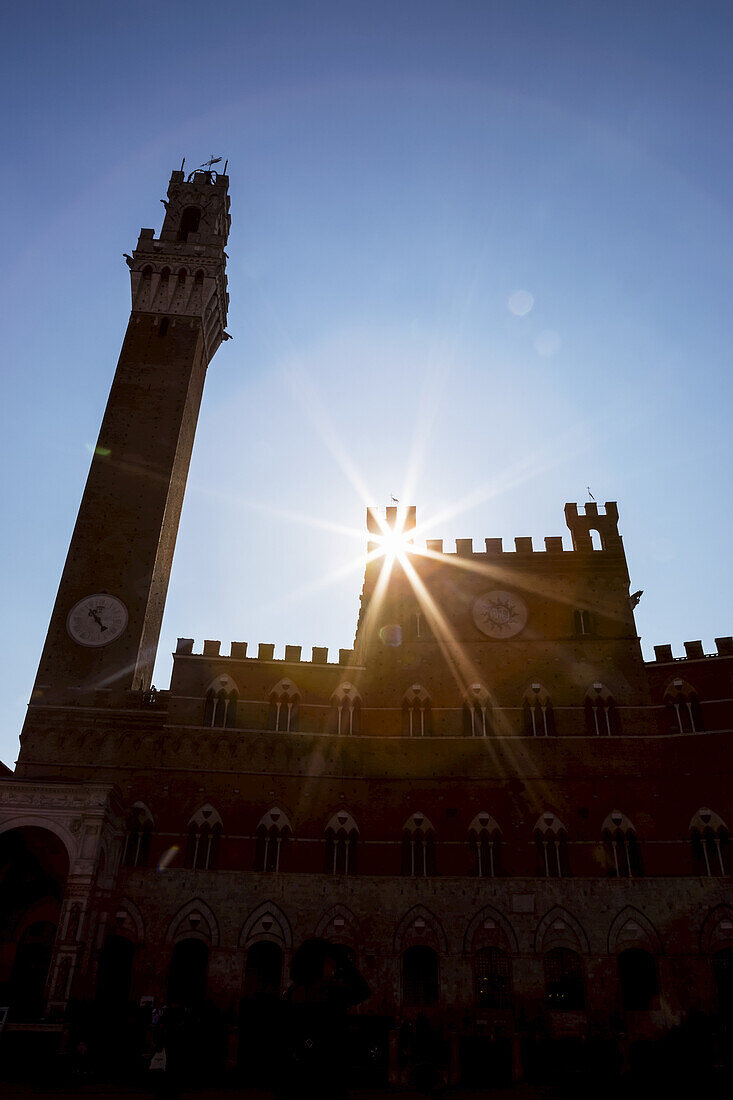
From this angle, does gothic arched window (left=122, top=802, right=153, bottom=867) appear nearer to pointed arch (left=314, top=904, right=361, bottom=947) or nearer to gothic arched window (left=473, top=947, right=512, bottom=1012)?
pointed arch (left=314, top=904, right=361, bottom=947)

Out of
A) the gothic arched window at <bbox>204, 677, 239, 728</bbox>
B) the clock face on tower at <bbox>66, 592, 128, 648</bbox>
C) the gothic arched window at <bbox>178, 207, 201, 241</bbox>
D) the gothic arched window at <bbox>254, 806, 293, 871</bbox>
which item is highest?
the gothic arched window at <bbox>178, 207, 201, 241</bbox>

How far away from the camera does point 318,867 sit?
2728 cm

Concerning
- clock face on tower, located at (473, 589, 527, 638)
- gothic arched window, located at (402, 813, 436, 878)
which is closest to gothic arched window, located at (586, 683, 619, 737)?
clock face on tower, located at (473, 589, 527, 638)

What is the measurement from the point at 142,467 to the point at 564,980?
2715 centimetres

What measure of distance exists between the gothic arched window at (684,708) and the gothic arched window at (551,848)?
6.17m

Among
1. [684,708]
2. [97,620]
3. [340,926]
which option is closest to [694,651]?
[684,708]

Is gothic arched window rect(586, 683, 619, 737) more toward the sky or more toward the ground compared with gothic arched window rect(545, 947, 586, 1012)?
more toward the sky

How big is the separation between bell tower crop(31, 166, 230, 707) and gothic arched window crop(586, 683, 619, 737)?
1857 cm

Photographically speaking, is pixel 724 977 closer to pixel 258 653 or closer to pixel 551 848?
pixel 551 848

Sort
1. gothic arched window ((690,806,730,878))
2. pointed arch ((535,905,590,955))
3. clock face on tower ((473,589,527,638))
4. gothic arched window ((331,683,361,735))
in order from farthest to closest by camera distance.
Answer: clock face on tower ((473,589,527,638))
gothic arched window ((331,683,361,735))
gothic arched window ((690,806,730,878))
pointed arch ((535,905,590,955))

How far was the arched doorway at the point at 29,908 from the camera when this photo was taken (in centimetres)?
2531

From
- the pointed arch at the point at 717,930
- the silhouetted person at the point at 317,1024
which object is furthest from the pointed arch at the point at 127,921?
the silhouetted person at the point at 317,1024

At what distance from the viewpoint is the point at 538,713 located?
3022 centimetres

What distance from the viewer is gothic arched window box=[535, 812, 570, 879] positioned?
2714 cm
